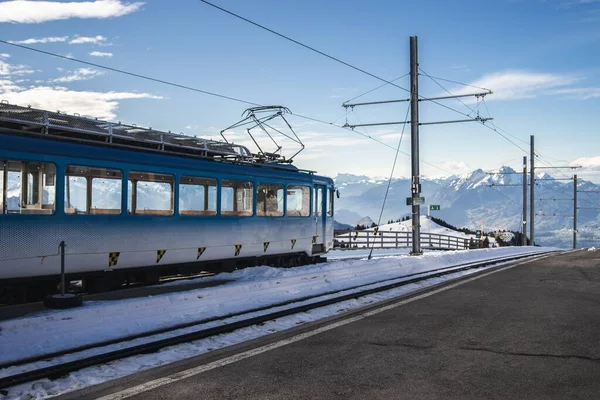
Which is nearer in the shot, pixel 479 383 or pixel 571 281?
pixel 479 383

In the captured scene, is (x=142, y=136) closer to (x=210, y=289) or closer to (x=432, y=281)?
(x=210, y=289)

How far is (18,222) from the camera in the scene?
9867 millimetres

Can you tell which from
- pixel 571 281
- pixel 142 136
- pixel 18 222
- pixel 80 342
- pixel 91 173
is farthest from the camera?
pixel 571 281

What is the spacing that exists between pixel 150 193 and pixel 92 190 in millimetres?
1532

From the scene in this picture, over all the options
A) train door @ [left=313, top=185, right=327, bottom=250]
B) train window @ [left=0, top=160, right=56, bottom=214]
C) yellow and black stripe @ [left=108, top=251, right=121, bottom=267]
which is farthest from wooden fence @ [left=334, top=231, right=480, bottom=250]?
train window @ [left=0, top=160, right=56, bottom=214]

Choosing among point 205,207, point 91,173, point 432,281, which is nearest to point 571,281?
point 432,281

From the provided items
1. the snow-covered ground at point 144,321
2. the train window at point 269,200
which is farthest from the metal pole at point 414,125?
the snow-covered ground at point 144,321

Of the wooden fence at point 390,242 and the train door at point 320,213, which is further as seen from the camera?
the wooden fence at point 390,242

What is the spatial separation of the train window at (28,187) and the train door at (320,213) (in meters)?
10.1

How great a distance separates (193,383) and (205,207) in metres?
8.66

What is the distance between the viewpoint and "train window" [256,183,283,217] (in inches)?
638

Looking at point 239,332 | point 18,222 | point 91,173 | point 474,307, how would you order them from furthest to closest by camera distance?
point 91,173 < point 474,307 < point 18,222 < point 239,332

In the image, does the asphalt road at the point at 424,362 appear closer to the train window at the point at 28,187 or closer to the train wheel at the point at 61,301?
the train wheel at the point at 61,301

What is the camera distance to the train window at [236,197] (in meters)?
14.8
